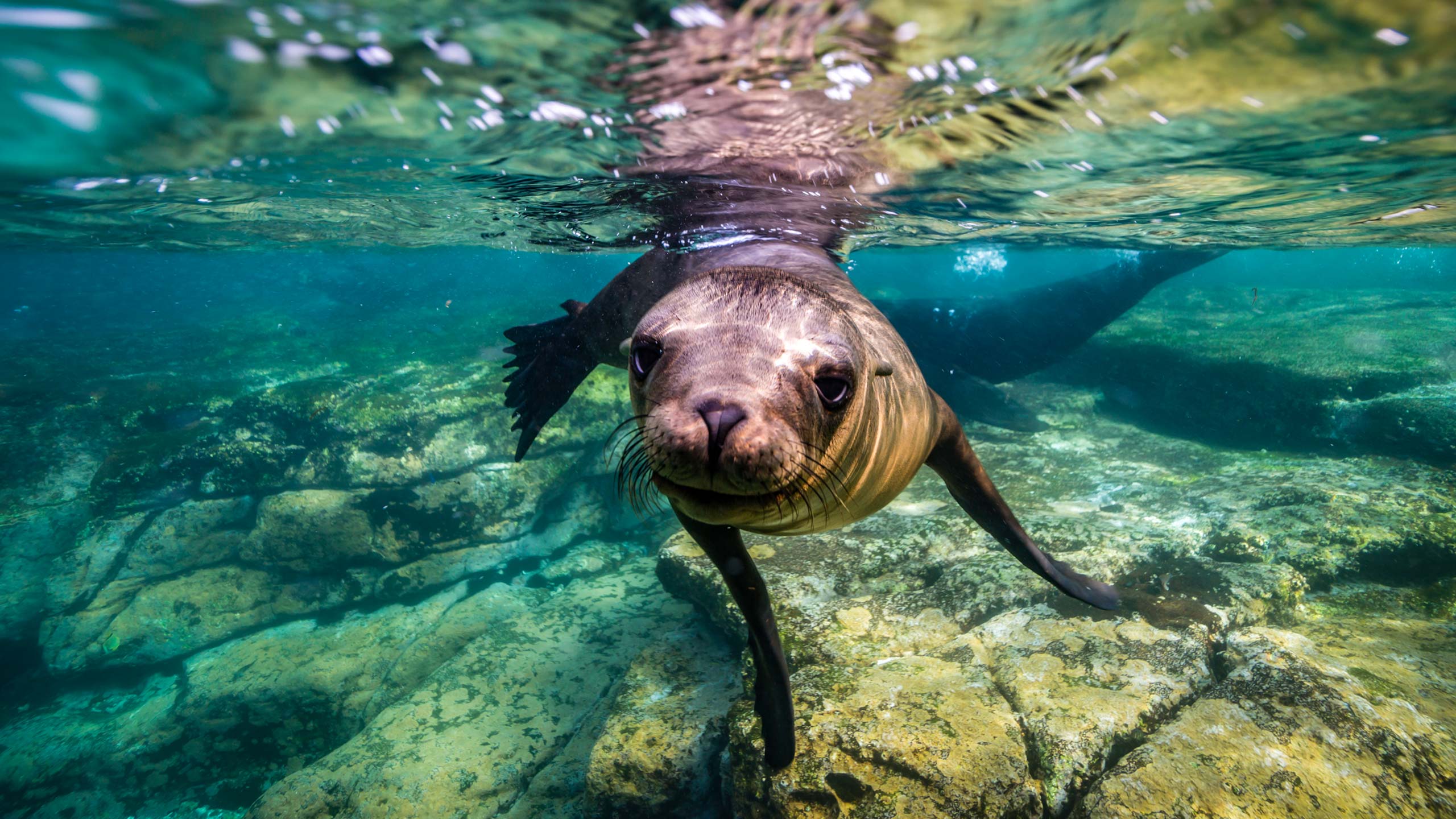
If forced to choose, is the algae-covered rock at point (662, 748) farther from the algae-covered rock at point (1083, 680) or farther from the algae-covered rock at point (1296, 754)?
the algae-covered rock at point (1296, 754)

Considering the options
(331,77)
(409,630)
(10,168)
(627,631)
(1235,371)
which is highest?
(331,77)

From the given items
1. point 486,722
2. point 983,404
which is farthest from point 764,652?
point 983,404

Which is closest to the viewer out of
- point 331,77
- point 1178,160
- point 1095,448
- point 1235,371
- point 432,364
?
point 331,77

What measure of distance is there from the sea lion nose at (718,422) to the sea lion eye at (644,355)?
1.89ft

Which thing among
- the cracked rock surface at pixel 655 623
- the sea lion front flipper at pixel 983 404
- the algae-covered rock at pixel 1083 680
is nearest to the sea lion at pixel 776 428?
the algae-covered rock at pixel 1083 680

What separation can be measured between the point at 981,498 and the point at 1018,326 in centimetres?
884

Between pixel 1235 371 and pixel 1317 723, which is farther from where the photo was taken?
pixel 1235 371

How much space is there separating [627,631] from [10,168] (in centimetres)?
894

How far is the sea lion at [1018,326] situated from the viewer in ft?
36.9

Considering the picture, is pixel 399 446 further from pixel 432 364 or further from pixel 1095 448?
pixel 1095 448

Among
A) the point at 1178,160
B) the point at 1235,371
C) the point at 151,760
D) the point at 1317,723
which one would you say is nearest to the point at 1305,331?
the point at 1235,371

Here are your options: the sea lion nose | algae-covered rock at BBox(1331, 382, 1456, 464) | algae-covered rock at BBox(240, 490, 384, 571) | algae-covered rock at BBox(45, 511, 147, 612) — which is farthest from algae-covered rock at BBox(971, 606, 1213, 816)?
algae-covered rock at BBox(45, 511, 147, 612)

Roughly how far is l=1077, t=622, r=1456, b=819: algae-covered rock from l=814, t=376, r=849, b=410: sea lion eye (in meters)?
2.38

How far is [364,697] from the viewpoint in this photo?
286 inches
